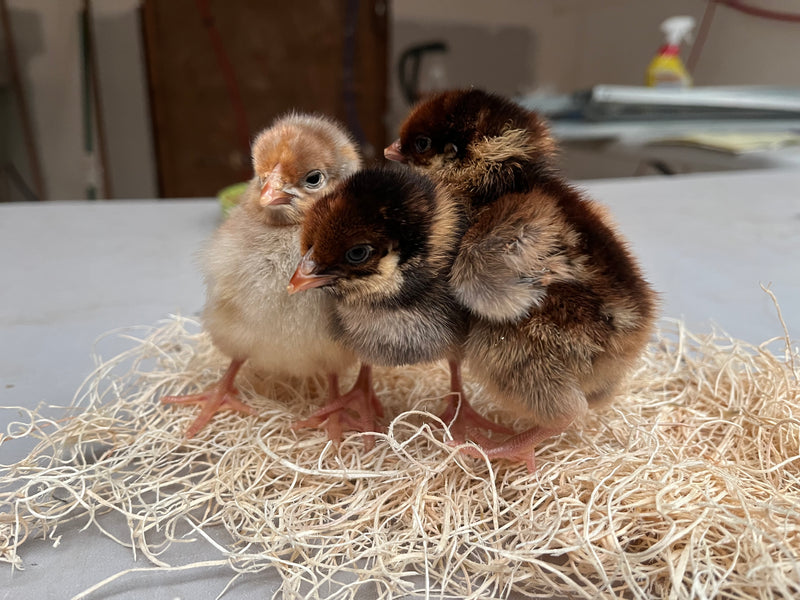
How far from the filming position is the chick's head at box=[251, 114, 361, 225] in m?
0.76

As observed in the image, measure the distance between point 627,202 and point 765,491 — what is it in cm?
164

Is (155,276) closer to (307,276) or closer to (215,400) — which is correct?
(215,400)

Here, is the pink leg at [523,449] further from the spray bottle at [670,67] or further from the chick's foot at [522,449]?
the spray bottle at [670,67]

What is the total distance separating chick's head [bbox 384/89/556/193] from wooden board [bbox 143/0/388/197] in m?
2.91

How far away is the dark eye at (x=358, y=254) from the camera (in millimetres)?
670

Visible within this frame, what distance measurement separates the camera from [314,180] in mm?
802

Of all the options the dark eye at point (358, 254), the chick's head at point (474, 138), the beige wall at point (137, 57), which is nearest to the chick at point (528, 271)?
the chick's head at point (474, 138)

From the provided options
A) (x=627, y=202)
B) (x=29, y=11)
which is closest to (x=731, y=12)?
(x=627, y=202)

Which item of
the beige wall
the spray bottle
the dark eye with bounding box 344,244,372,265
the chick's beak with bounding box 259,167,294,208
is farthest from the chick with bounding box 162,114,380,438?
the spray bottle

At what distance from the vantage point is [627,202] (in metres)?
2.18

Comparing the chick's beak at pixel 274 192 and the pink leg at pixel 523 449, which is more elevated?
the chick's beak at pixel 274 192

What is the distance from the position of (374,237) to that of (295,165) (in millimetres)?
187

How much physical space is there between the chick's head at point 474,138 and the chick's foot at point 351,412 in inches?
13.3

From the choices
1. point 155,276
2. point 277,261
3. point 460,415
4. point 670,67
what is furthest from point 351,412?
point 670,67
